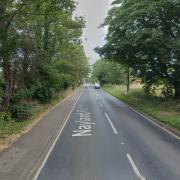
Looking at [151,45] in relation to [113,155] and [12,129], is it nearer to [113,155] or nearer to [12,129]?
[12,129]

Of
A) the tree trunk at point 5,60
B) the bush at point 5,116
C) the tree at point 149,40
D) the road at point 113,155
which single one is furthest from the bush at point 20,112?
the tree at point 149,40

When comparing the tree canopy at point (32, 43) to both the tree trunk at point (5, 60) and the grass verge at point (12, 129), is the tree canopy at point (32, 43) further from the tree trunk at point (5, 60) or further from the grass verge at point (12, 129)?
the grass verge at point (12, 129)

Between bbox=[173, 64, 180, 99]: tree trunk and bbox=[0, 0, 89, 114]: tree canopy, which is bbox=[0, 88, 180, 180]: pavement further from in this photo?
bbox=[173, 64, 180, 99]: tree trunk

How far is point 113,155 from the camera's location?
11.4 meters

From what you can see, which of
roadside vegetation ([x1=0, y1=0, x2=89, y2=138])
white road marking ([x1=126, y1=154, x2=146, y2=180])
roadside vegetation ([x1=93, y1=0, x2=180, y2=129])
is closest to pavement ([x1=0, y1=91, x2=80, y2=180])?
roadside vegetation ([x1=0, y1=0, x2=89, y2=138])

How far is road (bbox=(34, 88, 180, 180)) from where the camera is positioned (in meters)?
9.08

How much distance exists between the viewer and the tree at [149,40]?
2838 cm

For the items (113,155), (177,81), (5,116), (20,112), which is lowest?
(113,155)

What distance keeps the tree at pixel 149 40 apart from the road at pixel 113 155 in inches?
487

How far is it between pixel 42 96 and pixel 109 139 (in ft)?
48.7

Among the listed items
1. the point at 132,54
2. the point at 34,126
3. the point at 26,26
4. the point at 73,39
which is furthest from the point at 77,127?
the point at 73,39

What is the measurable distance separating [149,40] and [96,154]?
18.2m

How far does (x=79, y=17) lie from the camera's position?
3234 cm

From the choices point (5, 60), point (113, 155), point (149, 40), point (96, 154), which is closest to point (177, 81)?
point (149, 40)
